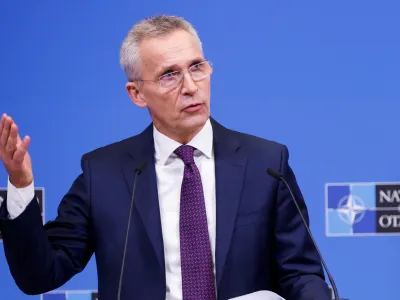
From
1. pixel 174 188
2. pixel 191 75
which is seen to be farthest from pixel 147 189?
pixel 191 75

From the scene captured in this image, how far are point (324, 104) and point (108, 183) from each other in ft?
3.46

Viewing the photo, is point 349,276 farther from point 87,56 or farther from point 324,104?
point 87,56

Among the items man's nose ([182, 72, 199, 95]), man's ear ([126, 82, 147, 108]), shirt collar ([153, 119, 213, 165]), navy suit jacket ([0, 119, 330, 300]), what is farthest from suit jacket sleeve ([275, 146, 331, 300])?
man's ear ([126, 82, 147, 108])

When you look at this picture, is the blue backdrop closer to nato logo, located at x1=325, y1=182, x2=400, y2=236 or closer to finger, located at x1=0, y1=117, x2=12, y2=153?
nato logo, located at x1=325, y1=182, x2=400, y2=236

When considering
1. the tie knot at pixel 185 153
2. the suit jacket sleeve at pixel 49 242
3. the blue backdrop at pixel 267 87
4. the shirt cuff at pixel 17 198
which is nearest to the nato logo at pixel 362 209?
the blue backdrop at pixel 267 87

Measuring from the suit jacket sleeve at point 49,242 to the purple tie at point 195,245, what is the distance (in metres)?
0.26

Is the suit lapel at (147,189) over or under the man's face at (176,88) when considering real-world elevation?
under

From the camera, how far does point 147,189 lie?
2.15 m

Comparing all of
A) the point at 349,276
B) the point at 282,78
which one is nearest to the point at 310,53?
the point at 282,78

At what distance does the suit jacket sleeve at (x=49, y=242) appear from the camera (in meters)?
1.96

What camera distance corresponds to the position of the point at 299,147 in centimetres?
296

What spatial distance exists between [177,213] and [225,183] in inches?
5.8

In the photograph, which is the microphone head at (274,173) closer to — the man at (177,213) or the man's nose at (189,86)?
the man at (177,213)

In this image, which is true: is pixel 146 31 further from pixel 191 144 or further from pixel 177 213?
pixel 177 213
